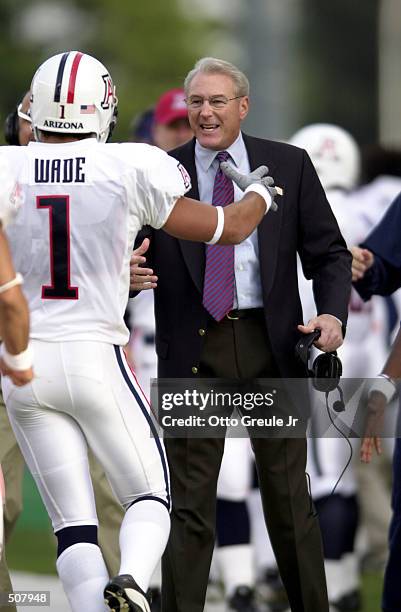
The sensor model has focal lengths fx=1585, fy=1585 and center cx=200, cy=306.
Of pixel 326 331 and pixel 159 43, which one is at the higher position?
pixel 326 331

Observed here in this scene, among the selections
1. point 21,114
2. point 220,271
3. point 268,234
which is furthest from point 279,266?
point 21,114

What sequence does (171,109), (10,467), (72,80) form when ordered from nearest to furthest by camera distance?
(72,80) → (10,467) → (171,109)

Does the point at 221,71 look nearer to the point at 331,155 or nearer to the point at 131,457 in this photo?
the point at 131,457

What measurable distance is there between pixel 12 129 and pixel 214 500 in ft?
6.17

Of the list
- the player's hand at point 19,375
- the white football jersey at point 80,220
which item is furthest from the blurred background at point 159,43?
the player's hand at point 19,375

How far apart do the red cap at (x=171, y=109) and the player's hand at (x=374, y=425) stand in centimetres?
276

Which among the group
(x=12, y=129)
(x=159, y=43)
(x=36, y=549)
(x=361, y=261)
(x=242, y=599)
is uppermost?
(x=12, y=129)

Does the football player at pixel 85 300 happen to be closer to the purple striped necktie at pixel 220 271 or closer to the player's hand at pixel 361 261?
the purple striped necktie at pixel 220 271

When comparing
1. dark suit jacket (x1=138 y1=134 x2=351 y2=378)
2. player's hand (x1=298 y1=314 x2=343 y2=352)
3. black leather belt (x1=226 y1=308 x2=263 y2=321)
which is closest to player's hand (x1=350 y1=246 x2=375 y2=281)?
dark suit jacket (x1=138 y1=134 x2=351 y2=378)

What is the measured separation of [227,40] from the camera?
88.3ft

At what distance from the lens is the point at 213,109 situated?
20.2 feet

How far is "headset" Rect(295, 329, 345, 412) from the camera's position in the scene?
6.00 metres

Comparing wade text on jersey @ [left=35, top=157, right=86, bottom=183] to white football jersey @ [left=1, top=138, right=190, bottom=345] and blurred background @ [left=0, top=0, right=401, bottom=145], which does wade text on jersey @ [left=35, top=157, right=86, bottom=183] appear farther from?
blurred background @ [left=0, top=0, right=401, bottom=145]

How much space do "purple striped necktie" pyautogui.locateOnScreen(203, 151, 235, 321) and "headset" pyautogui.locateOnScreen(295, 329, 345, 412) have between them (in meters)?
0.33
